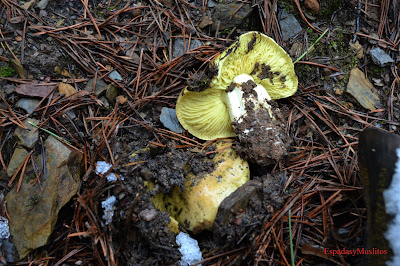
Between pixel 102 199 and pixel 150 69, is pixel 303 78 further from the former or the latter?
pixel 102 199

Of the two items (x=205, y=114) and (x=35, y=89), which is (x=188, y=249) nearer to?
(x=205, y=114)

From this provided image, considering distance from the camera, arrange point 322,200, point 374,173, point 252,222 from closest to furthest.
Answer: point 374,173 → point 252,222 → point 322,200

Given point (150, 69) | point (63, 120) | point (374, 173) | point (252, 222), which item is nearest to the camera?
point (374, 173)

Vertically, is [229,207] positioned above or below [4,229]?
above

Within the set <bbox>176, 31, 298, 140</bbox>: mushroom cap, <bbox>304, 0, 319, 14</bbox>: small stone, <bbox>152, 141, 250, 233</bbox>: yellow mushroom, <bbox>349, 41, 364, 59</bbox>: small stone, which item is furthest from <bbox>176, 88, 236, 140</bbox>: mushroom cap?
<bbox>349, 41, 364, 59</bbox>: small stone

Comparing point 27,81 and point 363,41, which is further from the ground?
point 363,41

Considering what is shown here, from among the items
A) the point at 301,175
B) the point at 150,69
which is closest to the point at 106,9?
the point at 150,69

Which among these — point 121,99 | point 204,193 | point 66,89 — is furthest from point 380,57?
point 66,89
